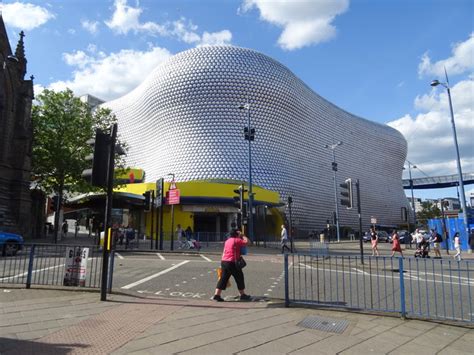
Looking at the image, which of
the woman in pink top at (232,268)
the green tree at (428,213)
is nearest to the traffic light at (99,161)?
the woman in pink top at (232,268)

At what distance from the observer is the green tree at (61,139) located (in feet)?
104

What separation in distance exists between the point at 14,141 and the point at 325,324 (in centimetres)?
3271

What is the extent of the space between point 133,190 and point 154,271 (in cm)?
3857

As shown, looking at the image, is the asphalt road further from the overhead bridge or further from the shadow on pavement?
the overhead bridge

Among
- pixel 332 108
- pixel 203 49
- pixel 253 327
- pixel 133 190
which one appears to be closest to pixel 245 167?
pixel 133 190

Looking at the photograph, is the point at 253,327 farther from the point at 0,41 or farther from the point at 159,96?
the point at 159,96

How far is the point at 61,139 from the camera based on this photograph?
3269 centimetres

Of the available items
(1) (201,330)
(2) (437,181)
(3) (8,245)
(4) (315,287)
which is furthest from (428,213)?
(1) (201,330)

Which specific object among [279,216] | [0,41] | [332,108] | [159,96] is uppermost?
[332,108]

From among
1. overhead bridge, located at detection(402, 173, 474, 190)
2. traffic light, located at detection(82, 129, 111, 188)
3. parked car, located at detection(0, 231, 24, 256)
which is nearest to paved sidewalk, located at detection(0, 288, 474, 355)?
traffic light, located at detection(82, 129, 111, 188)

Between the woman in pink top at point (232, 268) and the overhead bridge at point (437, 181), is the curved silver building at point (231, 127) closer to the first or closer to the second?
the woman in pink top at point (232, 268)

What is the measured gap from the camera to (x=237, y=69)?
62.2 m

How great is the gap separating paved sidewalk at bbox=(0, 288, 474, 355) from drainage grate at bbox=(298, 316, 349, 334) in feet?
0.06

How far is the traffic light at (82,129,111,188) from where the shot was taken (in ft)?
27.2
